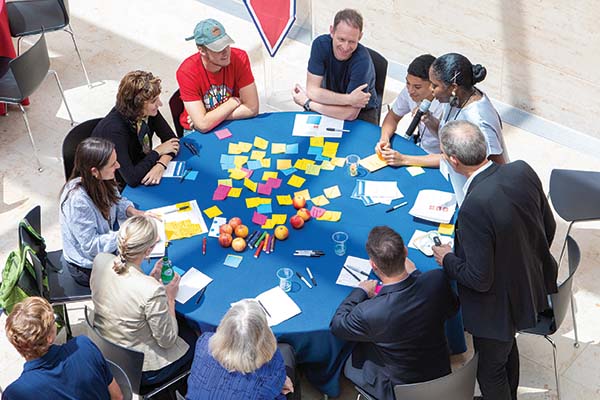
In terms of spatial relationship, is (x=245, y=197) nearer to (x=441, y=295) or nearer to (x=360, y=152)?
(x=360, y=152)

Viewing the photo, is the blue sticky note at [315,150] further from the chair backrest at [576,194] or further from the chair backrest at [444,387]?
the chair backrest at [444,387]

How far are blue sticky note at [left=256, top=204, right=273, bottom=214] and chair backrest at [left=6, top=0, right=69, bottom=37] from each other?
337 centimetres

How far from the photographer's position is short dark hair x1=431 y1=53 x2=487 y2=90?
15.1ft

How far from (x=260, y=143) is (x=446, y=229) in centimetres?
149

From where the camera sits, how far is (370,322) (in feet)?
12.6

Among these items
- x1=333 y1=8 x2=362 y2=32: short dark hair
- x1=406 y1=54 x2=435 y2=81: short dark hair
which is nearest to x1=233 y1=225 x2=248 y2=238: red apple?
x1=406 y1=54 x2=435 y2=81: short dark hair

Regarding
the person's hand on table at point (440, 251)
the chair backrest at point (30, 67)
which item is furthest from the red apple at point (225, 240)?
the chair backrest at point (30, 67)

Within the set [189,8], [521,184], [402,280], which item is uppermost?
[521,184]

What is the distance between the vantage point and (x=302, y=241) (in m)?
4.54

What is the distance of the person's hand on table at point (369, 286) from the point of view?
4.14 meters

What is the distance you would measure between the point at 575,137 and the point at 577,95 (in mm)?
372

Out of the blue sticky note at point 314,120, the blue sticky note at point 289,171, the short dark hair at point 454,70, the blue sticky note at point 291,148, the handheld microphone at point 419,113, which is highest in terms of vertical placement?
the short dark hair at point 454,70

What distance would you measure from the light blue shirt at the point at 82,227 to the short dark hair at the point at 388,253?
169 cm

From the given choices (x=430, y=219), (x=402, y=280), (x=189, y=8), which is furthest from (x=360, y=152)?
(x=189, y=8)
